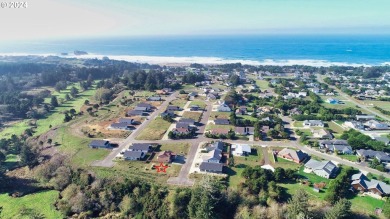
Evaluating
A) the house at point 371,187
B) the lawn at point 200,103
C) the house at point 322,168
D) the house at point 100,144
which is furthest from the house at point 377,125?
the house at point 100,144

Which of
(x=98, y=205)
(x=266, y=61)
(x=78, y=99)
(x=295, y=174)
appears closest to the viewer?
(x=98, y=205)

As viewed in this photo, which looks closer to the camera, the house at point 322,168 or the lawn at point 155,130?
the house at point 322,168

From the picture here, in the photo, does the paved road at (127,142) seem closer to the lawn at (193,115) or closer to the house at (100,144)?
the house at (100,144)

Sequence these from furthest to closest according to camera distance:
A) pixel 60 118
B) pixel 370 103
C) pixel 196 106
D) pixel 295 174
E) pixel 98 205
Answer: pixel 370 103 → pixel 196 106 → pixel 60 118 → pixel 295 174 → pixel 98 205

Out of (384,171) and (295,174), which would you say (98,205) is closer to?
(295,174)

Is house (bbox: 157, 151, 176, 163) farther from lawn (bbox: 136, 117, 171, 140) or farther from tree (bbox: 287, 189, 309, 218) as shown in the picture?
tree (bbox: 287, 189, 309, 218)

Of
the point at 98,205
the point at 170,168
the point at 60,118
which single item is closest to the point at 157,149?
the point at 170,168

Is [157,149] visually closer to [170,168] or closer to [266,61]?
[170,168]

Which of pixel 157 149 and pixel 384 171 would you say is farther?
pixel 157 149

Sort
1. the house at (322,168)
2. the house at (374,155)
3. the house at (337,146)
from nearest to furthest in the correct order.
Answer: the house at (322,168) < the house at (374,155) < the house at (337,146)
